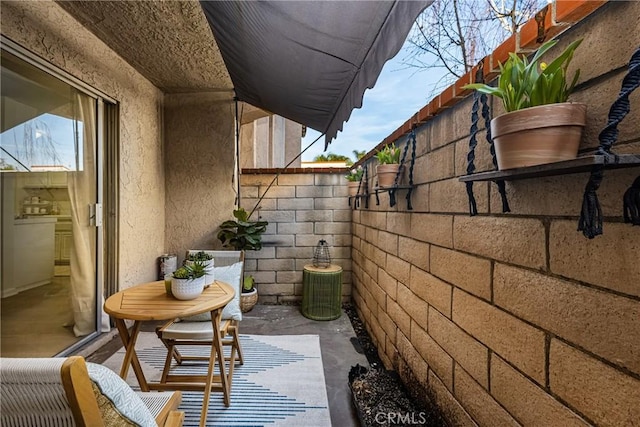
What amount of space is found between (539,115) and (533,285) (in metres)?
0.48

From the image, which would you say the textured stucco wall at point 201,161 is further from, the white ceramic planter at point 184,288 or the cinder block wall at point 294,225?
the white ceramic planter at point 184,288

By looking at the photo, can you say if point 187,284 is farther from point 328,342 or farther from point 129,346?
point 328,342

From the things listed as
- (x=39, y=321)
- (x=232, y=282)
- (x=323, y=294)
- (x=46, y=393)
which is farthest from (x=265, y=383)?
(x=39, y=321)

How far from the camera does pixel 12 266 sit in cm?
193

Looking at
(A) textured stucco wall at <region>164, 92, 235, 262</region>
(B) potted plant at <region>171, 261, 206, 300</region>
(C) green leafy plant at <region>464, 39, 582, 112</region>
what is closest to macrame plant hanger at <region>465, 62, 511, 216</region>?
(C) green leafy plant at <region>464, 39, 582, 112</region>

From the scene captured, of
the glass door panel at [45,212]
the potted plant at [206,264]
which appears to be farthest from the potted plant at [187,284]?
the glass door panel at [45,212]

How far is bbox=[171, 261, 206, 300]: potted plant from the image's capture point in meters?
1.72

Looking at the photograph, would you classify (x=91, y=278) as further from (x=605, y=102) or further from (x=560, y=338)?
(x=605, y=102)

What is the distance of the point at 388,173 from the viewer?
1900 millimetres

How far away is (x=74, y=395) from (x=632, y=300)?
1172mm

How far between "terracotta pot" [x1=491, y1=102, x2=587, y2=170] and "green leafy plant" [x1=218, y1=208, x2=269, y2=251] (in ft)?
9.92

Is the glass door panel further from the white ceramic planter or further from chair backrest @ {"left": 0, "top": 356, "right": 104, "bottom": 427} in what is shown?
chair backrest @ {"left": 0, "top": 356, "right": 104, "bottom": 427}

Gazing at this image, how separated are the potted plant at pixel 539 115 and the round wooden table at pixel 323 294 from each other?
269 centimetres

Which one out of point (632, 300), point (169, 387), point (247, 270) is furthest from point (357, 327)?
point (632, 300)
